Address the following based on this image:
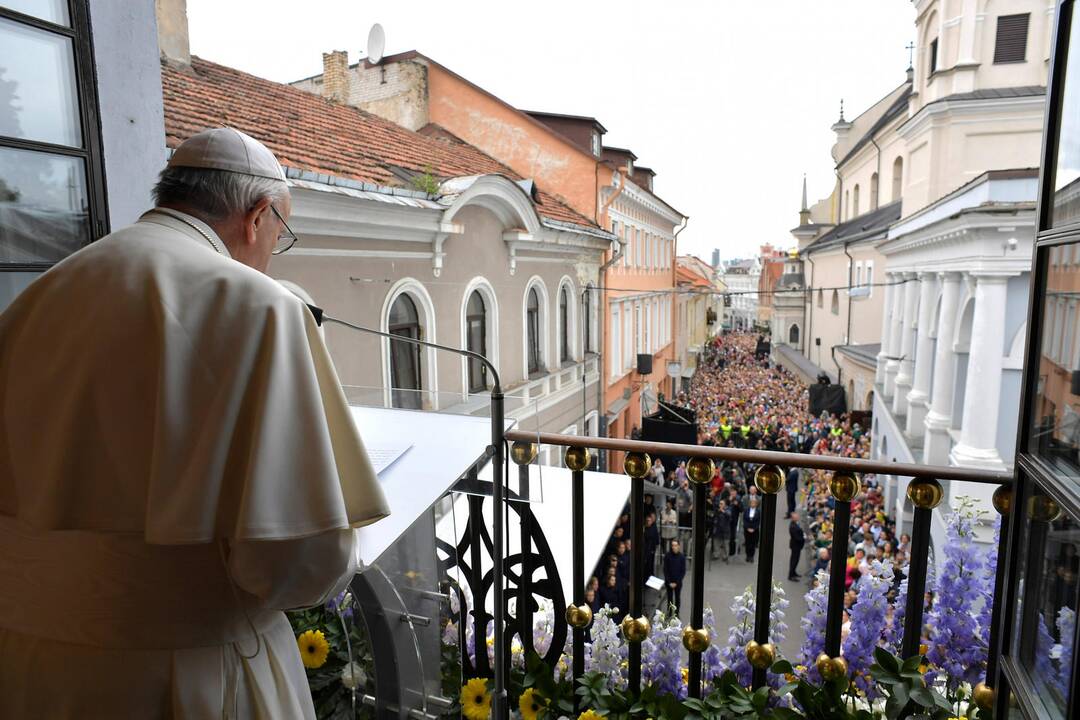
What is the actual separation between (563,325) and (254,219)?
13005mm

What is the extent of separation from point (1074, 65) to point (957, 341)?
585 inches

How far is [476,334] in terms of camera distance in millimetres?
10352

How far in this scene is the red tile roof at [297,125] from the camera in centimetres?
679

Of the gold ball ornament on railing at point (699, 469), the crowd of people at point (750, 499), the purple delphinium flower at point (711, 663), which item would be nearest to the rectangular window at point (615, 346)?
the crowd of people at point (750, 499)

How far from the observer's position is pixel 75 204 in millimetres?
2145

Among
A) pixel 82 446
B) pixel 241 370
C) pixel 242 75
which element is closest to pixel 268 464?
pixel 241 370

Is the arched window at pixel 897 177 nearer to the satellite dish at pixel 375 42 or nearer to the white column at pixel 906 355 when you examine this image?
the white column at pixel 906 355

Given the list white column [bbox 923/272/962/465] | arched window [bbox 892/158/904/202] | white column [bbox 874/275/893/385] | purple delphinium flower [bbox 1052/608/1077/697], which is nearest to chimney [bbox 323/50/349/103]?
white column [bbox 923/272/962/465]

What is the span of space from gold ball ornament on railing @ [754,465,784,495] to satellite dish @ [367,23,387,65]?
1338cm

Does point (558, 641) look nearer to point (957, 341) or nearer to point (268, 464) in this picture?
point (268, 464)

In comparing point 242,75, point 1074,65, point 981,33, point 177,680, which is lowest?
point 177,680

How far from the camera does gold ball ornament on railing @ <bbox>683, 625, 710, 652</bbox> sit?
212cm

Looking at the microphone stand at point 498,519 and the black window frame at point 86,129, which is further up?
the black window frame at point 86,129

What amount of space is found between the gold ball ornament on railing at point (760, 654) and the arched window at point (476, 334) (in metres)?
7.93
